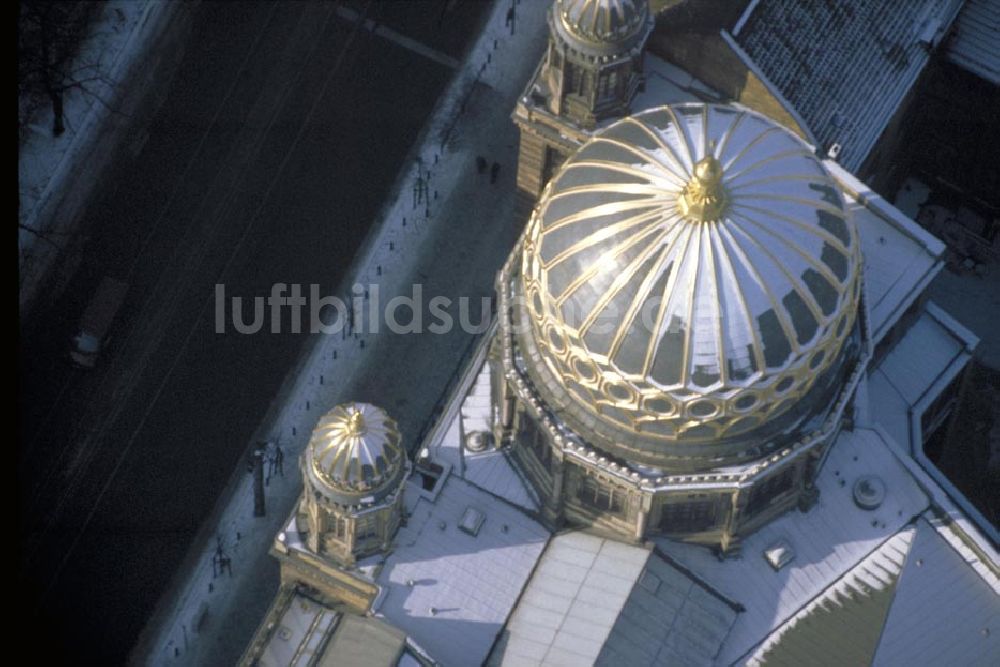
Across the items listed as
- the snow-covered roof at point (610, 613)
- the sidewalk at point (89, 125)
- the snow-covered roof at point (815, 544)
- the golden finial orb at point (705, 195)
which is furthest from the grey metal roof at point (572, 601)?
the sidewalk at point (89, 125)

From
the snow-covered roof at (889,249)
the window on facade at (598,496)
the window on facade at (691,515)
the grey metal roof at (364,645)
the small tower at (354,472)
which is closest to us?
the grey metal roof at (364,645)

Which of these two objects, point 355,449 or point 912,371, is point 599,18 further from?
point 912,371

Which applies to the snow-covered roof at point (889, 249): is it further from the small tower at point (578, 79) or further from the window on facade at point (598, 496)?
the window on facade at point (598, 496)

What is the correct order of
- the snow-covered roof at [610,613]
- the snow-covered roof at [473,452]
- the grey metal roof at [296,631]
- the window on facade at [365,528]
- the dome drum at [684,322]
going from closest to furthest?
1. the dome drum at [684,322]
2. the snow-covered roof at [610,613]
3. the grey metal roof at [296,631]
4. the window on facade at [365,528]
5. the snow-covered roof at [473,452]

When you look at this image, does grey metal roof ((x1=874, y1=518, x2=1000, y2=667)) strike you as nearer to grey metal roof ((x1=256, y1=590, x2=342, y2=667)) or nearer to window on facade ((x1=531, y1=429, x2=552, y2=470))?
window on facade ((x1=531, y1=429, x2=552, y2=470))

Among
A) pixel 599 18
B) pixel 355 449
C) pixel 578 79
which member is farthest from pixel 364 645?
pixel 599 18
